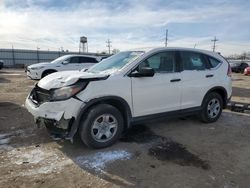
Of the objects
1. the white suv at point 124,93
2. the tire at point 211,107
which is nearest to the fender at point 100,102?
the white suv at point 124,93

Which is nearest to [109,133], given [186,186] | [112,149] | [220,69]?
[112,149]

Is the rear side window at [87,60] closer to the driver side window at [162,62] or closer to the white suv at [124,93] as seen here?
the white suv at [124,93]

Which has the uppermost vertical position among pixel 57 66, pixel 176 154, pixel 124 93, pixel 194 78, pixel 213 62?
pixel 213 62

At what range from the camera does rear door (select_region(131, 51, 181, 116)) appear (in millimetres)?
5008

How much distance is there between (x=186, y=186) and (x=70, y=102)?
2152 mm

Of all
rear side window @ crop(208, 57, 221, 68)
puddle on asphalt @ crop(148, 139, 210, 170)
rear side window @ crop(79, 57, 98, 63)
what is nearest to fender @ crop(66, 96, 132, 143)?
puddle on asphalt @ crop(148, 139, 210, 170)

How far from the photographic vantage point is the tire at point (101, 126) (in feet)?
14.7

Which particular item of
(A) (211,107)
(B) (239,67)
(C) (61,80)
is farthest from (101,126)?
(B) (239,67)

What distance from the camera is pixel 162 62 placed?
5.48 m

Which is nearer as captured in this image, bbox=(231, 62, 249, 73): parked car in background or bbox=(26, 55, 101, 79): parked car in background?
bbox=(26, 55, 101, 79): parked car in background

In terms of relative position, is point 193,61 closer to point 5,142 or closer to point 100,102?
point 100,102

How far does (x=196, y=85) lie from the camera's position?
235 inches

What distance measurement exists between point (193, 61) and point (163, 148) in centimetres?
229

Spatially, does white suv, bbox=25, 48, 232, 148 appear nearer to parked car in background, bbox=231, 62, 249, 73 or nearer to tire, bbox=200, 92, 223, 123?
tire, bbox=200, 92, 223, 123
